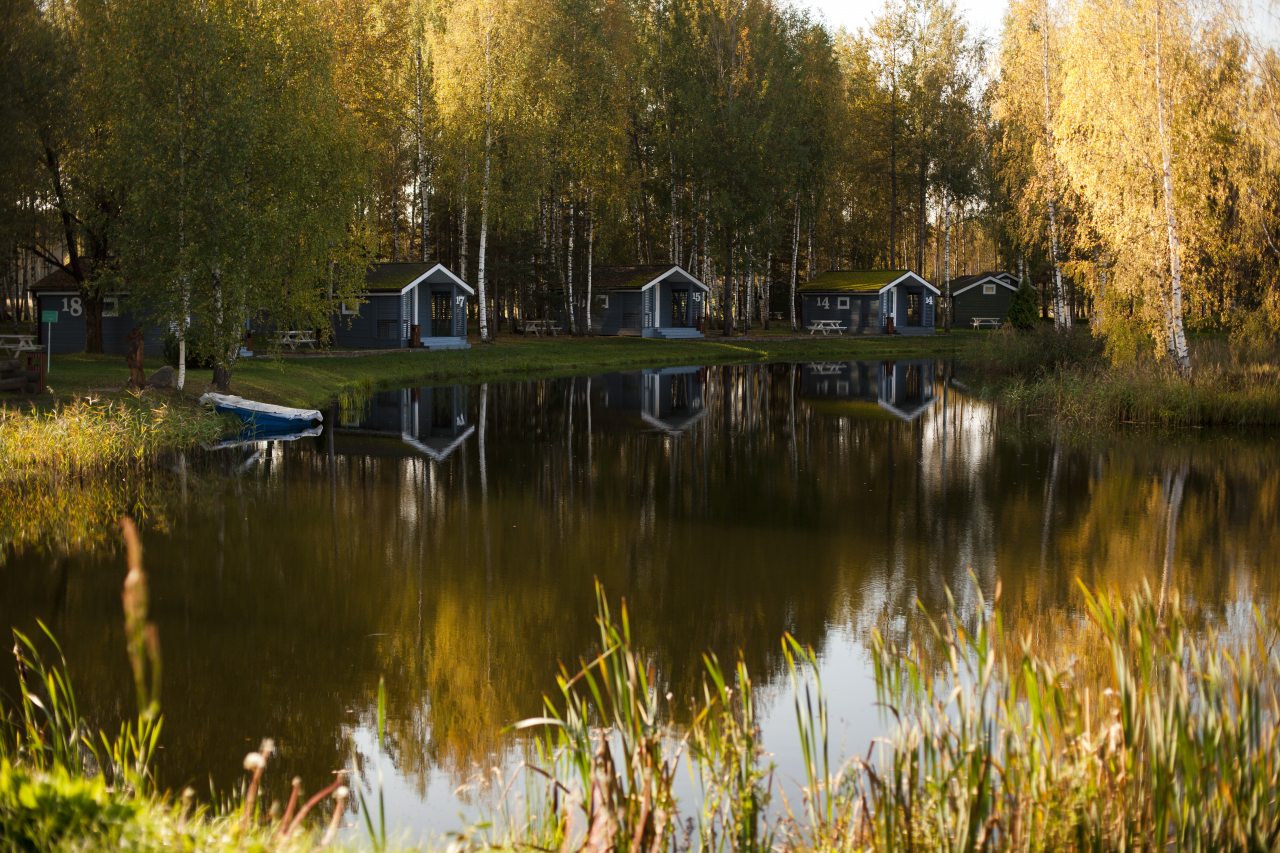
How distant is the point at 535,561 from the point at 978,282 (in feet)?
209

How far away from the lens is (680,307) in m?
59.3

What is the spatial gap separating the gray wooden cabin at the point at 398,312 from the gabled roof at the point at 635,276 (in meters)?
10.1

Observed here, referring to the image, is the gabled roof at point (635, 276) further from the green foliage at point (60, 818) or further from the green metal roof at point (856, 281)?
the green foliage at point (60, 818)

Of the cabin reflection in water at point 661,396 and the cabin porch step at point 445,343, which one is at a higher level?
the cabin porch step at point 445,343

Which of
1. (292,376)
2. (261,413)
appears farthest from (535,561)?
(292,376)

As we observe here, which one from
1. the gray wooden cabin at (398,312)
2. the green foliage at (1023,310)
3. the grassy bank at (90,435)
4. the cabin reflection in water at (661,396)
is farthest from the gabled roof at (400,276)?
the green foliage at (1023,310)

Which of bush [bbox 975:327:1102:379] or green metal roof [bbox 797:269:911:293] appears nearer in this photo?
bush [bbox 975:327:1102:379]

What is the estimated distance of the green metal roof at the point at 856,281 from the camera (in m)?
61.9

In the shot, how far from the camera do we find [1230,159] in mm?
26312

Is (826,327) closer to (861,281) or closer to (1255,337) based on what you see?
(861,281)

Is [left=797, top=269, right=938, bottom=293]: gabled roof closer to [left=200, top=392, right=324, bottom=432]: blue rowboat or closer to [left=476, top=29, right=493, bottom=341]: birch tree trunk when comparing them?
[left=476, top=29, right=493, bottom=341]: birch tree trunk

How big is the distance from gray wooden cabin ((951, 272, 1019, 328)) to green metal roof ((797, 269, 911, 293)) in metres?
10.4

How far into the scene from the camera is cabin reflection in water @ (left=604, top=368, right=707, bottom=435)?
28.8 m

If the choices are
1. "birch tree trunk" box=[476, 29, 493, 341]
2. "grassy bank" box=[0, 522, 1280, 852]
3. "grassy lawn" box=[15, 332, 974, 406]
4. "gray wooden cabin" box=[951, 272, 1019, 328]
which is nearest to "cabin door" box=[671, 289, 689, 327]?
"grassy lawn" box=[15, 332, 974, 406]
